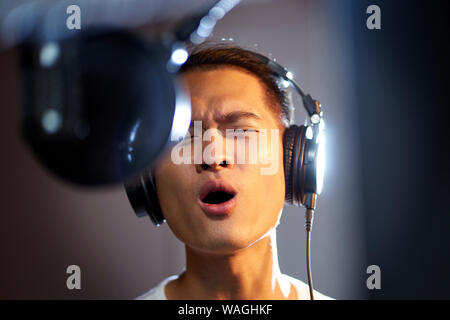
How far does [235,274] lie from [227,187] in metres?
0.21

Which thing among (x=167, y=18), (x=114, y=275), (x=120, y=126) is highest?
(x=167, y=18)

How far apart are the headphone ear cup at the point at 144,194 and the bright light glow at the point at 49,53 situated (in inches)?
12.2

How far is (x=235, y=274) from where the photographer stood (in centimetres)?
96

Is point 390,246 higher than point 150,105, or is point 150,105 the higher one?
point 150,105

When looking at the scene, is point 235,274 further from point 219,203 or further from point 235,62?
point 235,62

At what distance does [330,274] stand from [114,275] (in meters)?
0.62

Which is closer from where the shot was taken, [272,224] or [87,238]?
[272,224]

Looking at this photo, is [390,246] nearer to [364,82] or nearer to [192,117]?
[364,82]

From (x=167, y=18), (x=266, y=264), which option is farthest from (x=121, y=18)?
(x=266, y=264)

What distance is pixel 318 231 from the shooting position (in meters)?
1.23
